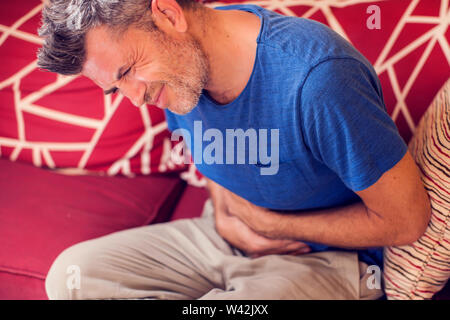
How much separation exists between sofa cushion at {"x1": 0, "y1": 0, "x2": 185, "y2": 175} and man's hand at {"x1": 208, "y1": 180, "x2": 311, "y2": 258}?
35 centimetres

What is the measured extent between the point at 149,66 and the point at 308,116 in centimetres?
30

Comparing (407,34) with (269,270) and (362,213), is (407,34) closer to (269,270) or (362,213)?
(362,213)

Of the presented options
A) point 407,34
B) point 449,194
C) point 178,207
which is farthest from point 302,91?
point 178,207

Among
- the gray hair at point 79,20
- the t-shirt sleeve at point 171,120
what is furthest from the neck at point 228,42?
the t-shirt sleeve at point 171,120

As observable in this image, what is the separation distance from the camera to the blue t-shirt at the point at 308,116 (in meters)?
0.69

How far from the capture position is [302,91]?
719 mm

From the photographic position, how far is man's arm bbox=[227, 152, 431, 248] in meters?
0.75

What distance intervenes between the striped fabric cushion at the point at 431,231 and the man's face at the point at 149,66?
17.6 inches

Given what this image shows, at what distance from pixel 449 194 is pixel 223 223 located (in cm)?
52

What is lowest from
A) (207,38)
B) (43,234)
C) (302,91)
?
(43,234)

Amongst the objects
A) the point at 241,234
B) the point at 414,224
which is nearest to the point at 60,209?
the point at 241,234

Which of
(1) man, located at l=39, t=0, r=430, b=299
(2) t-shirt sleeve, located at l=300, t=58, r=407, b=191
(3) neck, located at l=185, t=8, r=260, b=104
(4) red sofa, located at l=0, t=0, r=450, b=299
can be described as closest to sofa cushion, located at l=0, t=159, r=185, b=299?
(4) red sofa, located at l=0, t=0, r=450, b=299

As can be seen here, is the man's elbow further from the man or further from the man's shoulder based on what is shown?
the man's shoulder

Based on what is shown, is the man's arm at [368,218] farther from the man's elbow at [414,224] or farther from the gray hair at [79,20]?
the gray hair at [79,20]
